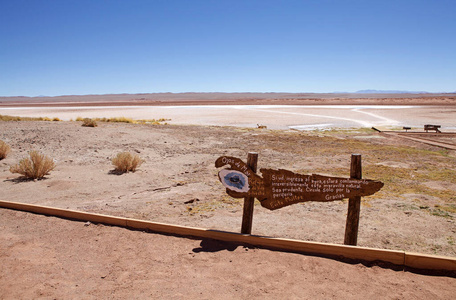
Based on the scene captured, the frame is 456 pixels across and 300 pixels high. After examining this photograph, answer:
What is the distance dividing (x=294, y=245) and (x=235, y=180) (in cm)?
122

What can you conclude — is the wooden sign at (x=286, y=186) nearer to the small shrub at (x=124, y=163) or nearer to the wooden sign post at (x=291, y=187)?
the wooden sign post at (x=291, y=187)

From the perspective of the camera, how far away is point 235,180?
511 cm

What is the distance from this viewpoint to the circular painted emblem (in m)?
5.08

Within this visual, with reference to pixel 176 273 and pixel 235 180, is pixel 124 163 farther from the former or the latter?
pixel 176 273

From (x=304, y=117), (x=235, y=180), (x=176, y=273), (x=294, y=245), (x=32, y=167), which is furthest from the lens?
(x=304, y=117)

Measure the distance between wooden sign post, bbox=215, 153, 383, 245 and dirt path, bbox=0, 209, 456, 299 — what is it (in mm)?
694

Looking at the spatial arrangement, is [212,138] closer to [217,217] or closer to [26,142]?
[26,142]

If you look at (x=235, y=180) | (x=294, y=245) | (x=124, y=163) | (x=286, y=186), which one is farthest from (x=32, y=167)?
(x=294, y=245)

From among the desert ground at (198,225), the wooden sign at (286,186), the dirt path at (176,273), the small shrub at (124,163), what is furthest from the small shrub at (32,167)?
the wooden sign at (286,186)

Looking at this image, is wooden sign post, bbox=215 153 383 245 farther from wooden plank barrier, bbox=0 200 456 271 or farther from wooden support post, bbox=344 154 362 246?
wooden plank barrier, bbox=0 200 456 271

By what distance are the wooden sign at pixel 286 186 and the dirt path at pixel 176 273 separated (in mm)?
782

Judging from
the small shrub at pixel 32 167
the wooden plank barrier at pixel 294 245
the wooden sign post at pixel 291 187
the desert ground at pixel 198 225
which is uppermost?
the wooden sign post at pixel 291 187

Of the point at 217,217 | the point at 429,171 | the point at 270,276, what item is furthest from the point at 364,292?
the point at 429,171

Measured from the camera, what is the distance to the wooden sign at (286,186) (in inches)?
190
